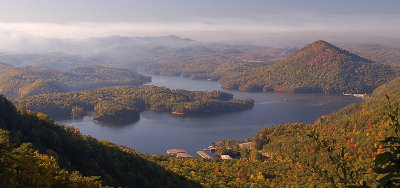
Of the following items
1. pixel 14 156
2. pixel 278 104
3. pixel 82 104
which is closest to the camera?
pixel 14 156

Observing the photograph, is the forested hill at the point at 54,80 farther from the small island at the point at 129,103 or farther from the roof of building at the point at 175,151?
the roof of building at the point at 175,151

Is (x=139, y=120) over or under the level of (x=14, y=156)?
under

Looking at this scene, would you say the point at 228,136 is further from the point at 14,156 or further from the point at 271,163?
the point at 14,156

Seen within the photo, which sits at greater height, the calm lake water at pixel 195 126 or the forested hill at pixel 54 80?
the forested hill at pixel 54 80

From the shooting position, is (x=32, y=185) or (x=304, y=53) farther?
(x=304, y=53)

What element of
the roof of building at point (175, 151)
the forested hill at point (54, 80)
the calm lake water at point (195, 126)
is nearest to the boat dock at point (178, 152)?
the roof of building at point (175, 151)

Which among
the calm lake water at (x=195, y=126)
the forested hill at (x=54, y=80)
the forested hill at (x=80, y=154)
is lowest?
the calm lake water at (x=195, y=126)

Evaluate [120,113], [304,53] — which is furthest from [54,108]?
[304,53]
